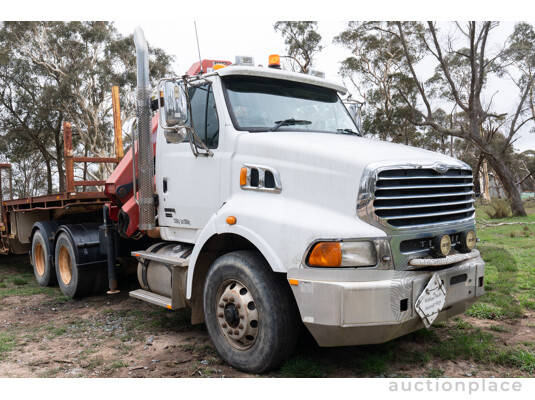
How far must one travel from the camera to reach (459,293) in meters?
4.12

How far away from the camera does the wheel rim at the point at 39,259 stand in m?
8.46

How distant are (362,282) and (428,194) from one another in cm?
102

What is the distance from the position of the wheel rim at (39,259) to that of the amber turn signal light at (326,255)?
6.42 m

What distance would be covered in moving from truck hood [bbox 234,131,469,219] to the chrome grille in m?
0.11

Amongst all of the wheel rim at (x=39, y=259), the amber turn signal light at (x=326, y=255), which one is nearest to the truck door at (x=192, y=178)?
the amber turn signal light at (x=326, y=255)

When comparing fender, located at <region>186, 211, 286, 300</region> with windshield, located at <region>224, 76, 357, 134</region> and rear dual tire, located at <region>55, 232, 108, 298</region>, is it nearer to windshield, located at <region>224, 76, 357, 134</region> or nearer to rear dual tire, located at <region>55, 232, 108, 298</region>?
windshield, located at <region>224, 76, 357, 134</region>

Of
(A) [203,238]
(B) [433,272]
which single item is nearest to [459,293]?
(B) [433,272]

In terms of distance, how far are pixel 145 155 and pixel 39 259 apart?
170 inches

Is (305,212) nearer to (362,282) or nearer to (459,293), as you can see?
(362,282)

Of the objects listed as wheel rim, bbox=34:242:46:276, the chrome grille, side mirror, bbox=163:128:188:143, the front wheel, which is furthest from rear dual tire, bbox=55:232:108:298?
the chrome grille

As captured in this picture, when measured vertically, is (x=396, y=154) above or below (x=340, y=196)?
above

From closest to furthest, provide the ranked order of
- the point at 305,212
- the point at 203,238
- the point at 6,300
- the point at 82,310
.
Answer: the point at 305,212 → the point at 203,238 → the point at 82,310 → the point at 6,300

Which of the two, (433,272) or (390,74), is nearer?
(433,272)

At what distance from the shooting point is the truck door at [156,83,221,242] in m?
4.84
